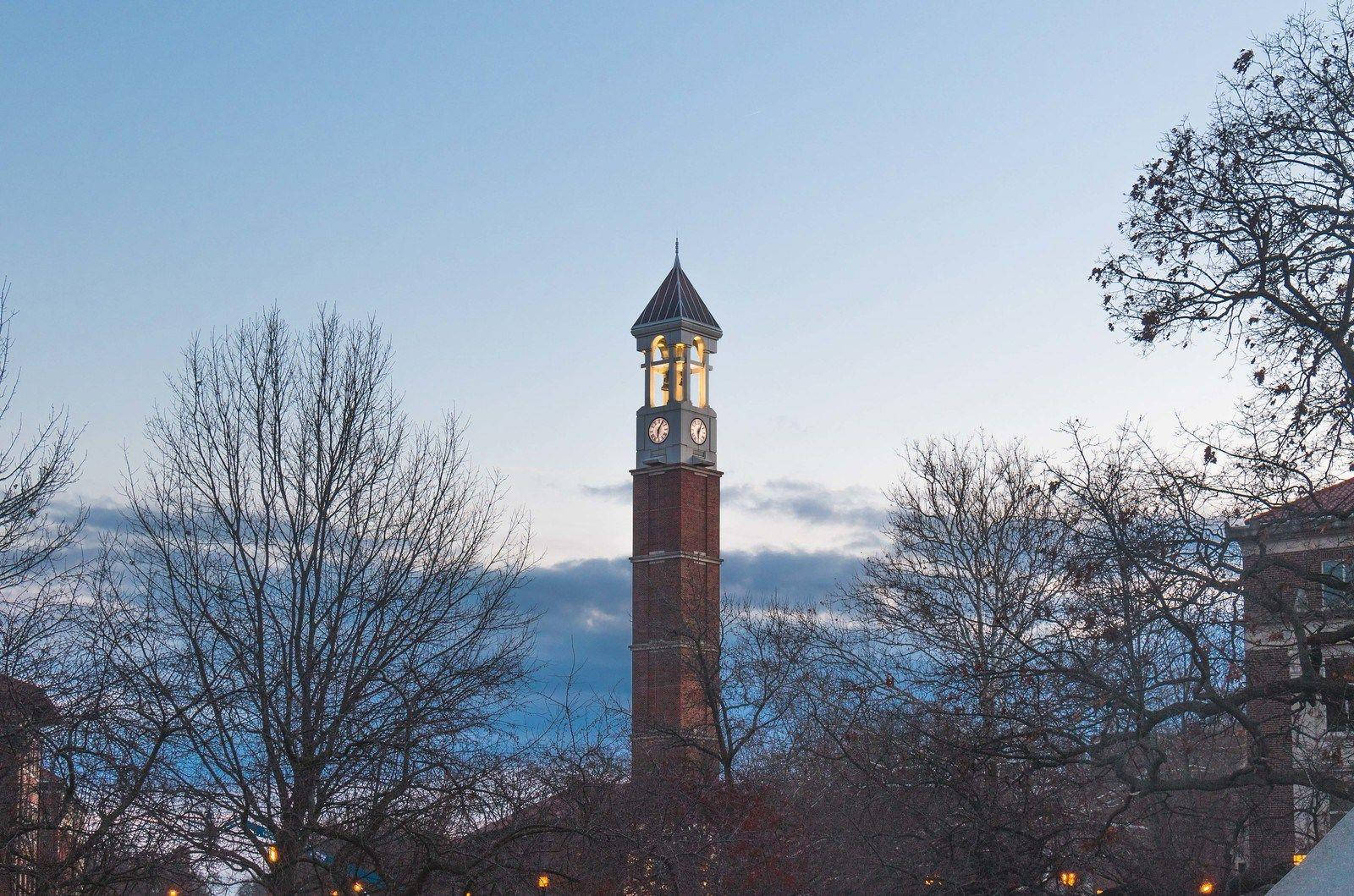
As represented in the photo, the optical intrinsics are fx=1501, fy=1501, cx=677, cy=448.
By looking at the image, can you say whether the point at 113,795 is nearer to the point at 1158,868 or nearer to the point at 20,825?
the point at 20,825

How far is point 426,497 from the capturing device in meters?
19.7

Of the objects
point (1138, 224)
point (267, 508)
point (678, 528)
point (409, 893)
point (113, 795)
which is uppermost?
point (678, 528)

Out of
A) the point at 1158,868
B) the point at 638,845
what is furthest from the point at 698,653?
the point at 638,845

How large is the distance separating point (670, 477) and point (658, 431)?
8.30 feet

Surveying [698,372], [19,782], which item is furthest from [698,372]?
[19,782]

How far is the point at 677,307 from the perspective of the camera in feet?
226

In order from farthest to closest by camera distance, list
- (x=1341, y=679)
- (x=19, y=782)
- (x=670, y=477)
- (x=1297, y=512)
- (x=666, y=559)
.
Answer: (x=670, y=477) < (x=666, y=559) < (x=19, y=782) < (x=1341, y=679) < (x=1297, y=512)

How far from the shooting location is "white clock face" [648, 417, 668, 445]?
2714 inches

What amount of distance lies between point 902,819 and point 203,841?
13303 mm

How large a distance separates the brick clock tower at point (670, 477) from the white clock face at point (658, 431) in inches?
1.5

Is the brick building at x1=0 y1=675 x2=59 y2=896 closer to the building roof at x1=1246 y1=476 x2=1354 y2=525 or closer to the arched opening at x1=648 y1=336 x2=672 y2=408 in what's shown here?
the building roof at x1=1246 y1=476 x2=1354 y2=525

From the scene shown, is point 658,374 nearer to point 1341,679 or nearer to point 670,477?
point 670,477

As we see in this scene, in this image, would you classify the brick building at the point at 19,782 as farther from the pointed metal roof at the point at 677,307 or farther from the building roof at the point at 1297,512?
the pointed metal roof at the point at 677,307

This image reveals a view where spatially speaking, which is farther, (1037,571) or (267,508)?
(1037,571)
